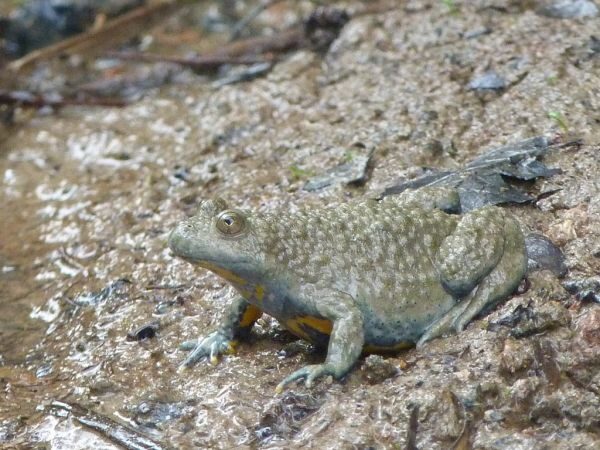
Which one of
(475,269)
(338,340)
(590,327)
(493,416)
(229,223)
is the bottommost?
(493,416)

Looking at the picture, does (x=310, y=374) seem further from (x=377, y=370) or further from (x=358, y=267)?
(x=358, y=267)

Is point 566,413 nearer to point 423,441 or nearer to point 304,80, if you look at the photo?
point 423,441

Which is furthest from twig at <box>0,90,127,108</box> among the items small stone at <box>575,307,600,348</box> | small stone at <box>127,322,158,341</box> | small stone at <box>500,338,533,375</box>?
small stone at <box>575,307,600,348</box>

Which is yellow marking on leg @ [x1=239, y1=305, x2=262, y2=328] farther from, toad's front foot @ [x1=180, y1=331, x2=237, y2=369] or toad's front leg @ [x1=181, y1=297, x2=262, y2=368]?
toad's front foot @ [x1=180, y1=331, x2=237, y2=369]

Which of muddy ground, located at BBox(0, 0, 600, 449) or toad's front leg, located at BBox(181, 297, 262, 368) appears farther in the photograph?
toad's front leg, located at BBox(181, 297, 262, 368)

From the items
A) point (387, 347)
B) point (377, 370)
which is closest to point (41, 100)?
point (387, 347)

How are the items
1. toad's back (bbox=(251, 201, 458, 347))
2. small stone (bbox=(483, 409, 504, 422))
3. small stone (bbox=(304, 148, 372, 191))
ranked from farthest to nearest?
small stone (bbox=(304, 148, 372, 191)) < toad's back (bbox=(251, 201, 458, 347)) < small stone (bbox=(483, 409, 504, 422))

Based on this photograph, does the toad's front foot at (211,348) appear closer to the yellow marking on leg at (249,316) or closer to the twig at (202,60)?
the yellow marking on leg at (249,316)
